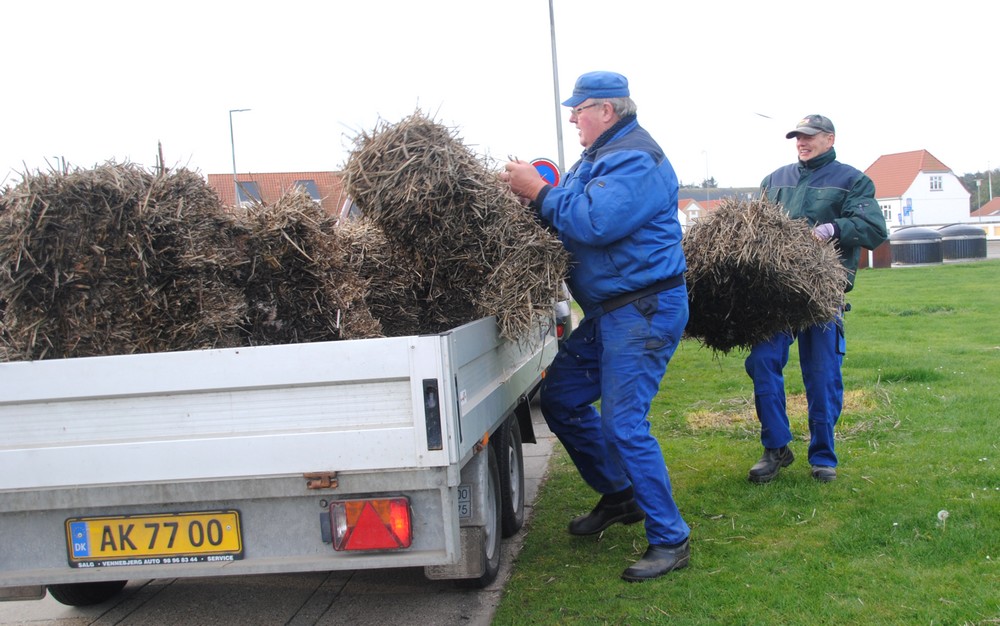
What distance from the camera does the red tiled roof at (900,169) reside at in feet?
241

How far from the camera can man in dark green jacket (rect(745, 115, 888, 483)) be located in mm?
5461

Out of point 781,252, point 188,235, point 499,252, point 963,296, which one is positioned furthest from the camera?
point 963,296

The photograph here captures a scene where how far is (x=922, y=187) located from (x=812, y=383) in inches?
3049

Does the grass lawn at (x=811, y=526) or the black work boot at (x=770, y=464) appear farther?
the black work boot at (x=770, y=464)

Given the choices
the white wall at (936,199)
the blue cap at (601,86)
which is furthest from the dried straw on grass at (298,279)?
the white wall at (936,199)

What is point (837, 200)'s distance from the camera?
565cm

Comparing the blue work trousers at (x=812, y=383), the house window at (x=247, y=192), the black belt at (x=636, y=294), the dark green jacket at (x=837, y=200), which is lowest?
→ the blue work trousers at (x=812, y=383)

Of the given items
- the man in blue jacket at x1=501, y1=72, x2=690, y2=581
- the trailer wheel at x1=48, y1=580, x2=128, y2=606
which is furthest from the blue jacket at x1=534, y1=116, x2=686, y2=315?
the trailer wheel at x1=48, y1=580, x2=128, y2=606

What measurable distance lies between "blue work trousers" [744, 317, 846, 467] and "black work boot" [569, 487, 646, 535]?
1212mm

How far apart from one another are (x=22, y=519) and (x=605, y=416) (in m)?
2.50

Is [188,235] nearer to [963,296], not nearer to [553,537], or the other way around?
[553,537]

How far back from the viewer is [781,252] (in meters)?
4.91

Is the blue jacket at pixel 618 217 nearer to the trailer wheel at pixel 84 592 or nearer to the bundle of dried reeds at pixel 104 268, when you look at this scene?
the bundle of dried reeds at pixel 104 268

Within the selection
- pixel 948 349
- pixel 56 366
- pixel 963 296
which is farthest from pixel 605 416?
pixel 963 296
